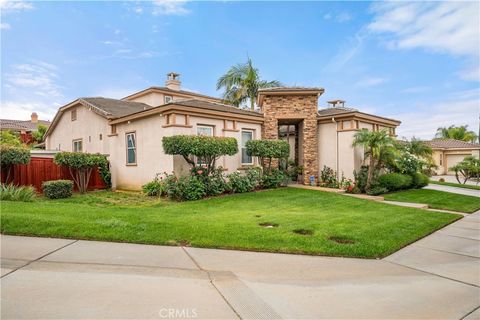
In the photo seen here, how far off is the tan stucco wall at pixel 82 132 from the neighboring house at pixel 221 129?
58 mm

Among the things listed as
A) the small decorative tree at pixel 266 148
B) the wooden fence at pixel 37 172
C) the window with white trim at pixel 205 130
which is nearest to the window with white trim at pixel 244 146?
the small decorative tree at pixel 266 148

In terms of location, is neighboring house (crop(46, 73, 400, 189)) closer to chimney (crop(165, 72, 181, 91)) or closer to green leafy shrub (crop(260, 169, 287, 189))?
green leafy shrub (crop(260, 169, 287, 189))

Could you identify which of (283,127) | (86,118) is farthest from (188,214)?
(86,118)

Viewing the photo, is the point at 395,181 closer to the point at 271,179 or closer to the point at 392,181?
the point at 392,181

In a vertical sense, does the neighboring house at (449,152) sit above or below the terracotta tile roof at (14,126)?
below

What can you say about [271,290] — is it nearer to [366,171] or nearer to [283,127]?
[366,171]

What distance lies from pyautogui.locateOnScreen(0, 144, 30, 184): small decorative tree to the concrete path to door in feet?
24.0

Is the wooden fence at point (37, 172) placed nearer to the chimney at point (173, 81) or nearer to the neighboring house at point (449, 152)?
the chimney at point (173, 81)

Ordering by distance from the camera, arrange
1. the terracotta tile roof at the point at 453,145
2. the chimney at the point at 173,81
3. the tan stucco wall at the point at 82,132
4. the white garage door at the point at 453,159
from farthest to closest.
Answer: the white garage door at the point at 453,159, the terracotta tile roof at the point at 453,145, the chimney at the point at 173,81, the tan stucco wall at the point at 82,132

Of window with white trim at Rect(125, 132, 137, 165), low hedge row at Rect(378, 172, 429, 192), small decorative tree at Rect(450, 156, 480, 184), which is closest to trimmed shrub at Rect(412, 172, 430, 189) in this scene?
low hedge row at Rect(378, 172, 429, 192)

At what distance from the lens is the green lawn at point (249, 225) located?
536 cm

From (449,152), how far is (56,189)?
3674 cm

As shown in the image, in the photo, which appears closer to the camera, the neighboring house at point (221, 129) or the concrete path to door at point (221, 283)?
the concrete path to door at point (221, 283)

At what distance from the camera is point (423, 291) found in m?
3.70
